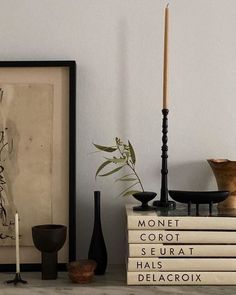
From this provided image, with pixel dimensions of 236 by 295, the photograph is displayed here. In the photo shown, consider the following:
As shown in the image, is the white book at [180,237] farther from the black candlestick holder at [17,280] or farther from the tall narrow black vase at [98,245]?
the black candlestick holder at [17,280]

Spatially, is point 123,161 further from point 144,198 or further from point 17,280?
point 17,280

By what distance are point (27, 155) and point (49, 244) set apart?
23cm

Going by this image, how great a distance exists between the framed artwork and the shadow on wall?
0.25 metres

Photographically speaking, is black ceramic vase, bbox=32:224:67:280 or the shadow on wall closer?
black ceramic vase, bbox=32:224:67:280

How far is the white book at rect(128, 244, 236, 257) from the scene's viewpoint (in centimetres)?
101

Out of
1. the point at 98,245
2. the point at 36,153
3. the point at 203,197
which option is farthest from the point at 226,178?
the point at 36,153

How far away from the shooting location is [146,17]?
1210 mm

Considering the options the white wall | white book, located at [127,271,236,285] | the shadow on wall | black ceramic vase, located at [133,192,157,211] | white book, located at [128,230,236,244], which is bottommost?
white book, located at [127,271,236,285]

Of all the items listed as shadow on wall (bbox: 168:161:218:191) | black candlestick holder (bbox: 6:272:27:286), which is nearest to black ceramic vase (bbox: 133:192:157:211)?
shadow on wall (bbox: 168:161:218:191)

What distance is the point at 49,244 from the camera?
1.05 meters

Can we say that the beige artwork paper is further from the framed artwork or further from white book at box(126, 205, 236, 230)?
white book at box(126, 205, 236, 230)

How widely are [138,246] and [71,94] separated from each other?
388mm

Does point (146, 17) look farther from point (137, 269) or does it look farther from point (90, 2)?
point (137, 269)

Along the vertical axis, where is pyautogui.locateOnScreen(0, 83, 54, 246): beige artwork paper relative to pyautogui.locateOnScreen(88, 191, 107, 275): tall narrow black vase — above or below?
above
